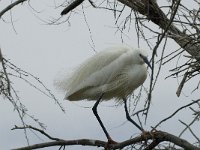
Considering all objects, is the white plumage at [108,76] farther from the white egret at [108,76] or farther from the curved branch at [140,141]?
the curved branch at [140,141]

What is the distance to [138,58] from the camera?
19.6ft

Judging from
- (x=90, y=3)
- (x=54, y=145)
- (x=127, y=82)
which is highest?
(x=90, y=3)

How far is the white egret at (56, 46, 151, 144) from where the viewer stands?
5906mm

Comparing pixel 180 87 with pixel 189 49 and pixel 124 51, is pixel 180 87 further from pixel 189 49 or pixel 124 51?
pixel 124 51

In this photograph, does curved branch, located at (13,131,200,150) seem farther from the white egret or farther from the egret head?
the egret head

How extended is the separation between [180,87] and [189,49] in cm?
98

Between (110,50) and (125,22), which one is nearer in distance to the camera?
(125,22)

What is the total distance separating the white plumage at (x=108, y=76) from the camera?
591 cm

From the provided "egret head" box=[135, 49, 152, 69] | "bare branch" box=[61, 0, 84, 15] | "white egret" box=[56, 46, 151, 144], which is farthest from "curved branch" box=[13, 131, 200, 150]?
"bare branch" box=[61, 0, 84, 15]

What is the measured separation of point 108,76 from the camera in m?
5.98

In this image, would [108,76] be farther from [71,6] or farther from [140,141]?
[140,141]

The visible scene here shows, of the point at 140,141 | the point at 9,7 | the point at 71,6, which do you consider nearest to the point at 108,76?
the point at 71,6

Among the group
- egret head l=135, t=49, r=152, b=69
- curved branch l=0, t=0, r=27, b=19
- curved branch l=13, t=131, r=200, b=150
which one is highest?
curved branch l=0, t=0, r=27, b=19

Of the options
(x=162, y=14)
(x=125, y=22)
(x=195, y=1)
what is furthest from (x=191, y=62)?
(x=162, y=14)
